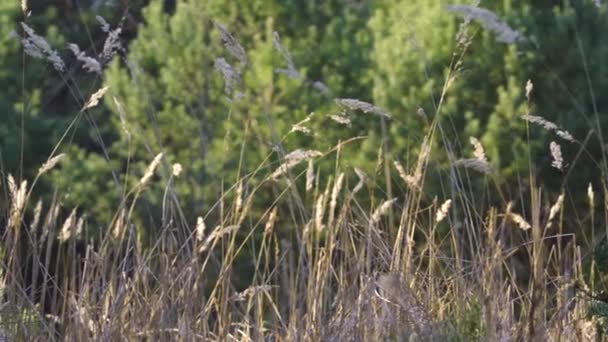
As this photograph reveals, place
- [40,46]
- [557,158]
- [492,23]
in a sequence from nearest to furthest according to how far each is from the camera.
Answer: [492,23] < [557,158] < [40,46]

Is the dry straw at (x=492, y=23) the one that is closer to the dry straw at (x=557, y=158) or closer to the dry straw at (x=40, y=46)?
the dry straw at (x=557, y=158)

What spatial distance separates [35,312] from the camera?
3.14 meters

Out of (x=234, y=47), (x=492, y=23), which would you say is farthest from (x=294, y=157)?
(x=492, y=23)

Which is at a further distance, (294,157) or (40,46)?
(40,46)

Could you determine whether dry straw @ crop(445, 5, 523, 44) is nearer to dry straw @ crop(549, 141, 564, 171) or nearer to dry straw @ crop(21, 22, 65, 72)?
dry straw @ crop(549, 141, 564, 171)

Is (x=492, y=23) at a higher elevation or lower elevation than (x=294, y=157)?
higher

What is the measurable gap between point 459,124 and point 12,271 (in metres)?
5.74

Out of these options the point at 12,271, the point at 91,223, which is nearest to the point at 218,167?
the point at 91,223

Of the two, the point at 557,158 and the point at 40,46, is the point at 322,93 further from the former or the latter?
Result: the point at 557,158

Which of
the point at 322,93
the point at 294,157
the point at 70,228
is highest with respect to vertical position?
the point at 294,157

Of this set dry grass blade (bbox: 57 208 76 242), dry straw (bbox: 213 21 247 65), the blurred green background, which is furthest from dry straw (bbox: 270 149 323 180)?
the blurred green background

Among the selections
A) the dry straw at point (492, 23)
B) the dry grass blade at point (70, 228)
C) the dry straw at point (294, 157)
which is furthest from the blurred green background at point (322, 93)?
the dry straw at point (492, 23)

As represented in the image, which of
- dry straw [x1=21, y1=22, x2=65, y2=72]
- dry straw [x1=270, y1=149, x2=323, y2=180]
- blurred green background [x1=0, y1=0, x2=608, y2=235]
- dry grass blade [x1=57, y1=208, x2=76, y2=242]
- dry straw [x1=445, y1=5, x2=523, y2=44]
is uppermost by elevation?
dry straw [x1=445, y1=5, x2=523, y2=44]

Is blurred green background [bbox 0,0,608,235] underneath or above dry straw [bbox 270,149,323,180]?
underneath
